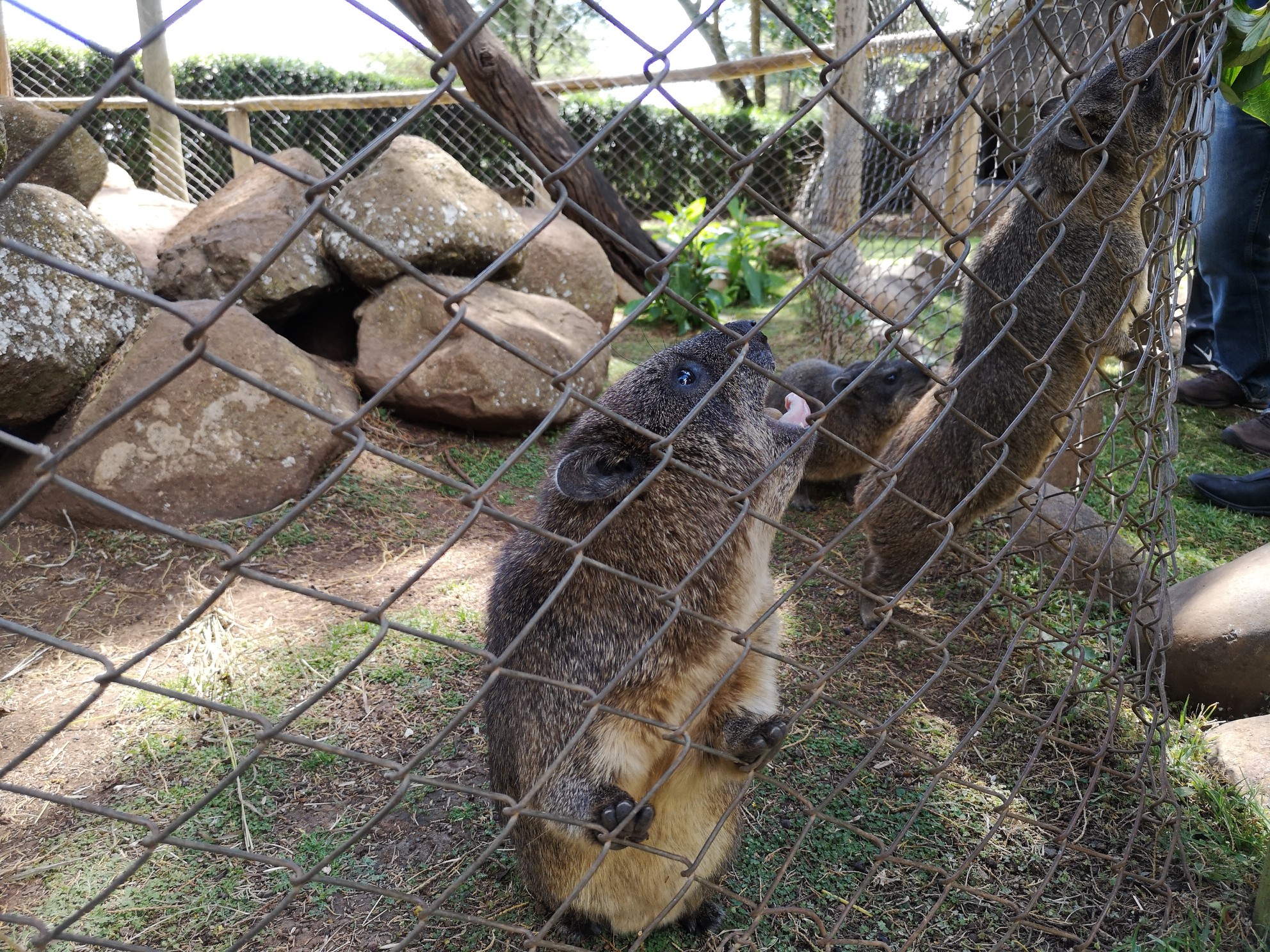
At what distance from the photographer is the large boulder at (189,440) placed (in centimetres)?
451

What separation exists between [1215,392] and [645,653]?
551 cm

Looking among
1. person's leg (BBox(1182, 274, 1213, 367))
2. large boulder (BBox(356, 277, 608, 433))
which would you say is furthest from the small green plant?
person's leg (BBox(1182, 274, 1213, 367))

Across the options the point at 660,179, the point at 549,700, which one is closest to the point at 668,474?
the point at 549,700

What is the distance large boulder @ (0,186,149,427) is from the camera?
4.36 meters

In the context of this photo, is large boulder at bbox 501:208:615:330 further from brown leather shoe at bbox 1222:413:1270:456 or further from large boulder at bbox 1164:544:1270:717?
large boulder at bbox 1164:544:1270:717

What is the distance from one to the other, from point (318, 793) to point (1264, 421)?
5.88 metres

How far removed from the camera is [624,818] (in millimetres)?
2111

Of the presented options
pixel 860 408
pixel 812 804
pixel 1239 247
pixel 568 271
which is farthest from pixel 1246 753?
pixel 568 271

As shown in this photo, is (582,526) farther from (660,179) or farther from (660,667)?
(660,179)

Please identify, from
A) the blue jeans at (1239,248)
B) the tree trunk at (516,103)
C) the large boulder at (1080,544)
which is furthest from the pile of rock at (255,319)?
the blue jeans at (1239,248)

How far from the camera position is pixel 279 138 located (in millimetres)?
12500

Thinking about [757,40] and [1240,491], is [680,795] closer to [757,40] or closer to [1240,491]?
[1240,491]

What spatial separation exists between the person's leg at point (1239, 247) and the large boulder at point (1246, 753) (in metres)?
3.09

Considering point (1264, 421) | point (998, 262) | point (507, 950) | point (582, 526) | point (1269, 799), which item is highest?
point (998, 262)
